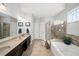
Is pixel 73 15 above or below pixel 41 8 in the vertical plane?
below

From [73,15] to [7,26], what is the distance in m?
1.61

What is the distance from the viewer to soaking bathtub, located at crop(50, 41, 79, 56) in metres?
1.87

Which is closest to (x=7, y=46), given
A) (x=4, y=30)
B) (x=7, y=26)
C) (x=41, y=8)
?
(x=4, y=30)

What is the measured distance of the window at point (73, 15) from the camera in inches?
78.9

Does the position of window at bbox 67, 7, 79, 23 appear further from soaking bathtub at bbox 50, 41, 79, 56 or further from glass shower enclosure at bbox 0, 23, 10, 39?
glass shower enclosure at bbox 0, 23, 10, 39

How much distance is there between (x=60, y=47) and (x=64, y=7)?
922mm

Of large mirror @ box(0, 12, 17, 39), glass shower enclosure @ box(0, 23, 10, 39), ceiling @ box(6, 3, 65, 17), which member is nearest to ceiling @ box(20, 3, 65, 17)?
ceiling @ box(6, 3, 65, 17)

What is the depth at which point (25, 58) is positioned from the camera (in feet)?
6.01

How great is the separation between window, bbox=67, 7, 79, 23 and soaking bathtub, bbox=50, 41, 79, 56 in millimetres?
588

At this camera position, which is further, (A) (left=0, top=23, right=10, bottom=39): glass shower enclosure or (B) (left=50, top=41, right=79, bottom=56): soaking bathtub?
(A) (left=0, top=23, right=10, bottom=39): glass shower enclosure

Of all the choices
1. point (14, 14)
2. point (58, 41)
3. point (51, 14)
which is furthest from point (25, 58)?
point (14, 14)

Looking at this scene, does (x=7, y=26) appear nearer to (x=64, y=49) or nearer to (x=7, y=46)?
(x=7, y=46)

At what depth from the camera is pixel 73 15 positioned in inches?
80.7

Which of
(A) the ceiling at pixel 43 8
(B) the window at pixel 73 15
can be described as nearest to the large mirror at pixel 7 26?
(A) the ceiling at pixel 43 8
